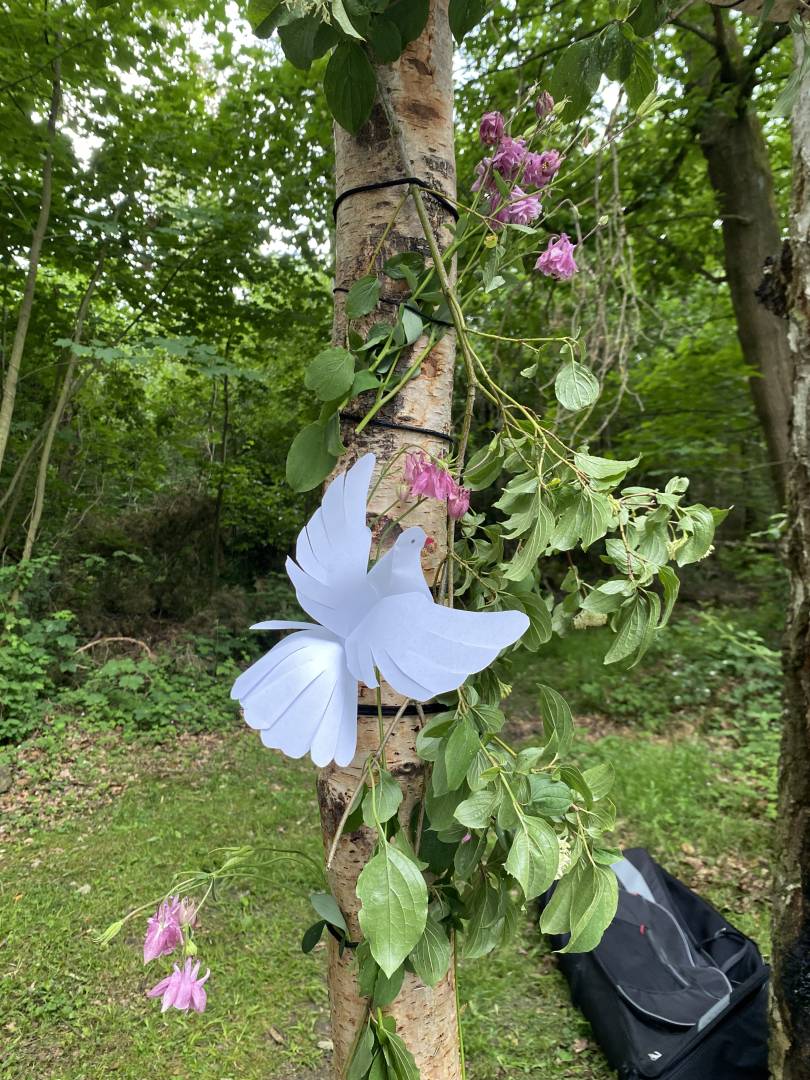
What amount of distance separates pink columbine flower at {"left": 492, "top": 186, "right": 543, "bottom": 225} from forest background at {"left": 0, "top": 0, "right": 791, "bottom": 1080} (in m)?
0.88

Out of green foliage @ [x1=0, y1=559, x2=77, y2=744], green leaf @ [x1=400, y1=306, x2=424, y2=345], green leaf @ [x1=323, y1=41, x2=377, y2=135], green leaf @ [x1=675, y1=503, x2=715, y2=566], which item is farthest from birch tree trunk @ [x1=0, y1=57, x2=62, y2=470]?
green leaf @ [x1=675, y1=503, x2=715, y2=566]

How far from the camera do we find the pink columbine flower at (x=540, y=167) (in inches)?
25.3

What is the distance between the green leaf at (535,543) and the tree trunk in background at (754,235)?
3691mm

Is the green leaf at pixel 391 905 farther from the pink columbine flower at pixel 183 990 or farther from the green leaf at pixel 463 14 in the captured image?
the green leaf at pixel 463 14

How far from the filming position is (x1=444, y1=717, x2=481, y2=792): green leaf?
49 cm

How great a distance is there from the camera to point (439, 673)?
0.37 m

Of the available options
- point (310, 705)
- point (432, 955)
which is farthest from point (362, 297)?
point (432, 955)

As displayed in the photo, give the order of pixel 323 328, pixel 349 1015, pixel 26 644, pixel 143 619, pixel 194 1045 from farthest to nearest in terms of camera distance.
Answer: pixel 143 619
pixel 323 328
pixel 26 644
pixel 194 1045
pixel 349 1015

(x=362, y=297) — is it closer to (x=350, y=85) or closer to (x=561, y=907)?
(x=350, y=85)

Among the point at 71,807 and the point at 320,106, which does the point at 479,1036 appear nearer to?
the point at 71,807

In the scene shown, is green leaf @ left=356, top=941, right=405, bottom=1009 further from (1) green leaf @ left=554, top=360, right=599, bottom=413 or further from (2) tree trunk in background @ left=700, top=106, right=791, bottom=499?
(2) tree trunk in background @ left=700, top=106, right=791, bottom=499

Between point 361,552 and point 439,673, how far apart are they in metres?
0.09

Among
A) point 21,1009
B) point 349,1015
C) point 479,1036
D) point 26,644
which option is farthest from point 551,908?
point 26,644

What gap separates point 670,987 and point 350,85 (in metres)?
2.07
